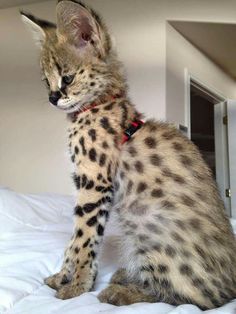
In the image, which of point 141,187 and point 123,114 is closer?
point 141,187

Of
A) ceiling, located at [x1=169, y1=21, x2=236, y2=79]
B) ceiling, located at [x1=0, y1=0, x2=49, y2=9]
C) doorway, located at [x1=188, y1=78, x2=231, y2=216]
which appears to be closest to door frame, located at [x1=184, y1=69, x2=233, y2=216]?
doorway, located at [x1=188, y1=78, x2=231, y2=216]

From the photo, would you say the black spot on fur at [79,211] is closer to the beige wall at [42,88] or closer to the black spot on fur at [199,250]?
the black spot on fur at [199,250]

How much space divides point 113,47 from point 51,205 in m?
0.93

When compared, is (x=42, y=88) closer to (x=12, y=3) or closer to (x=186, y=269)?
(x=12, y=3)

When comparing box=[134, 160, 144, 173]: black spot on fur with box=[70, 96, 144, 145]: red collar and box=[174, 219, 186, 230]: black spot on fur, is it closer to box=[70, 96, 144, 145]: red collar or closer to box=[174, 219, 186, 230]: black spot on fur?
box=[70, 96, 144, 145]: red collar

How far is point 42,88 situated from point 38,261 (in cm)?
249

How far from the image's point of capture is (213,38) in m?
3.50

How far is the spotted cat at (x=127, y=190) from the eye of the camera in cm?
101

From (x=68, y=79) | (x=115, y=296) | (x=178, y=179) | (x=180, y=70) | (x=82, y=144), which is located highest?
(x=180, y=70)

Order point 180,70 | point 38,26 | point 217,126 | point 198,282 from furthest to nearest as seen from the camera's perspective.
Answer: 1. point 217,126
2. point 180,70
3. point 38,26
4. point 198,282

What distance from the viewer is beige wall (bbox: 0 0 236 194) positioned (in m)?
3.12

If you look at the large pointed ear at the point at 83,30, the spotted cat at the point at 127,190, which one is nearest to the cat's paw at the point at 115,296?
the spotted cat at the point at 127,190

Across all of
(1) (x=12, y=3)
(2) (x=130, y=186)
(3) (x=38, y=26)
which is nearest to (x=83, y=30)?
(3) (x=38, y=26)

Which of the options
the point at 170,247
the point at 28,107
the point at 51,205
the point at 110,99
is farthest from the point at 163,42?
the point at 170,247
